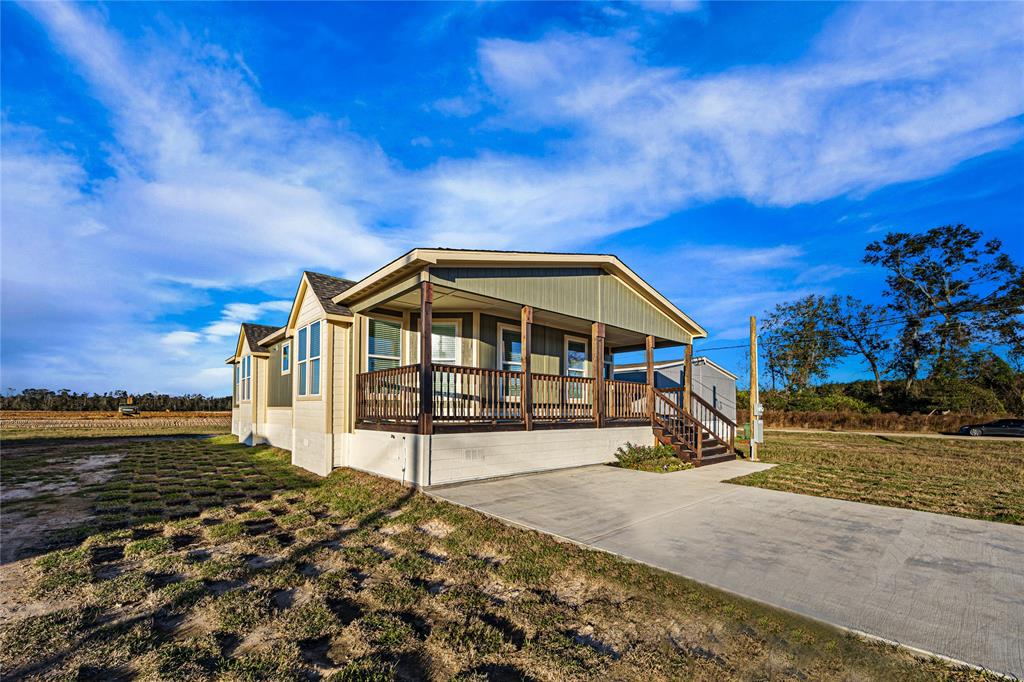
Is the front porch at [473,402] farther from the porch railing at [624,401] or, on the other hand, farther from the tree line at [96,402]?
the tree line at [96,402]

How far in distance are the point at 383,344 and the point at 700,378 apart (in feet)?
53.8

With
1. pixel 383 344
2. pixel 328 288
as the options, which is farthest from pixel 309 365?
pixel 383 344

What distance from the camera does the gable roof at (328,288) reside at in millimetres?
10523

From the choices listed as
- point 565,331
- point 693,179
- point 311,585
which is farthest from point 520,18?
point 311,585

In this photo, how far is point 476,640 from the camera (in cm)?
320

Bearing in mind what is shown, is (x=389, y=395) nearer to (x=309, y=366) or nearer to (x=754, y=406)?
(x=309, y=366)

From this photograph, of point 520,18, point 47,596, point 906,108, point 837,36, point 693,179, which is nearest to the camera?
point 47,596

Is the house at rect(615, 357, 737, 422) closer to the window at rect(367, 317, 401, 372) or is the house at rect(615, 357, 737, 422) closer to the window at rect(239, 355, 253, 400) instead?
the window at rect(367, 317, 401, 372)

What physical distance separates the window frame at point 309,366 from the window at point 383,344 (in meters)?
1.05

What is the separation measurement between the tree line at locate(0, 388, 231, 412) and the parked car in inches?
2153

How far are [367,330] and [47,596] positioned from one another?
722 cm

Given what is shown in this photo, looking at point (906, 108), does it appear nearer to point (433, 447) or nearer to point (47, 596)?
point (433, 447)

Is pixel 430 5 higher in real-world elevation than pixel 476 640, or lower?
higher

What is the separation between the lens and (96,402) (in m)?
39.0
